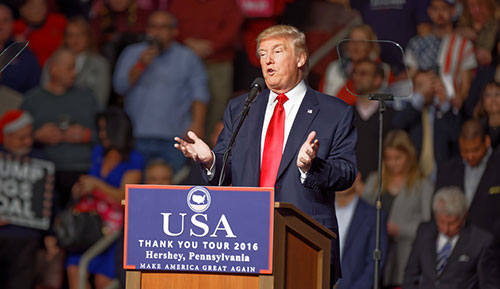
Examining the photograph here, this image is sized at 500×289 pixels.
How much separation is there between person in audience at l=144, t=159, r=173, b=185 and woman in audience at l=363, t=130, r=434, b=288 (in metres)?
1.58

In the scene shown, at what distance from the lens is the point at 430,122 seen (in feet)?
24.2

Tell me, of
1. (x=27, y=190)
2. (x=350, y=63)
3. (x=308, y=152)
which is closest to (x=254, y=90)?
(x=308, y=152)

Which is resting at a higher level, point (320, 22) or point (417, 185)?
point (320, 22)

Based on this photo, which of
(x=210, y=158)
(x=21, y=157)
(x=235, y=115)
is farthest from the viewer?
(x=21, y=157)

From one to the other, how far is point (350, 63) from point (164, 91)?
1888 mm

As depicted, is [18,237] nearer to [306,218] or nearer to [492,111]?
[492,111]

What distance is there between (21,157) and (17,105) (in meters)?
0.52

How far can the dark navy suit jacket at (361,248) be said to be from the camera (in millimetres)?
6641

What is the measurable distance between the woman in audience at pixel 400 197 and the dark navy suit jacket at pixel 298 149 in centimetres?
319

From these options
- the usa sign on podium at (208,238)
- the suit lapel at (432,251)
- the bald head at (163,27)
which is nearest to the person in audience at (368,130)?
the suit lapel at (432,251)

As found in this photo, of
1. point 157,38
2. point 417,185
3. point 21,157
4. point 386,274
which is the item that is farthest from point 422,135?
point 21,157

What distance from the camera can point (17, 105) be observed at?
26.9ft

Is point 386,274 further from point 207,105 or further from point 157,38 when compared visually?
point 157,38

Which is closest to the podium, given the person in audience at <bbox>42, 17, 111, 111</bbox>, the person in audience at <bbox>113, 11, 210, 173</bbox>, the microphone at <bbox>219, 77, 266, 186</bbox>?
the microphone at <bbox>219, 77, 266, 186</bbox>
